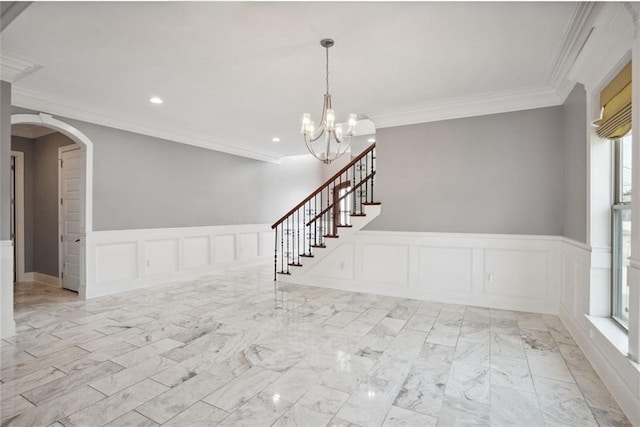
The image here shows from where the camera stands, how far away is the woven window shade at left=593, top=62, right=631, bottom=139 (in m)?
2.31

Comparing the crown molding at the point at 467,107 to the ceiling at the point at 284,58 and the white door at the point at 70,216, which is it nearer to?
the ceiling at the point at 284,58

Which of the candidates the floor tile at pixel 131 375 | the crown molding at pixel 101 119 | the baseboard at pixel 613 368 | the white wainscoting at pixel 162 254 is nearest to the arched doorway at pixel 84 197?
the white wainscoting at pixel 162 254

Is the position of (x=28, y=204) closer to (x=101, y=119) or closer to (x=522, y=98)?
(x=101, y=119)

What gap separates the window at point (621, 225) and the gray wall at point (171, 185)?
21.5 feet

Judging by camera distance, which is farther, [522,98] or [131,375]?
[522,98]

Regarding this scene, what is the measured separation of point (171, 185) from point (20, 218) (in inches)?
117

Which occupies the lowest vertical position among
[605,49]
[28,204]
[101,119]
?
[28,204]

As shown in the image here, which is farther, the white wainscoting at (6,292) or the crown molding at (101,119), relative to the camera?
the crown molding at (101,119)

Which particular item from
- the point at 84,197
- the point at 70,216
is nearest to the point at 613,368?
the point at 84,197

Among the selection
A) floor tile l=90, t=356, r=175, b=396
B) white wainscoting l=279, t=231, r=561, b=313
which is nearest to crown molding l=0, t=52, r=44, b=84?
floor tile l=90, t=356, r=175, b=396

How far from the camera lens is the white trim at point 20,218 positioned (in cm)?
608

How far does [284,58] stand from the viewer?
3.29 m

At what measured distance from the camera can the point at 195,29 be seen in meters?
2.77

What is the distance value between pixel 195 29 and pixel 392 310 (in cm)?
Answer: 394
